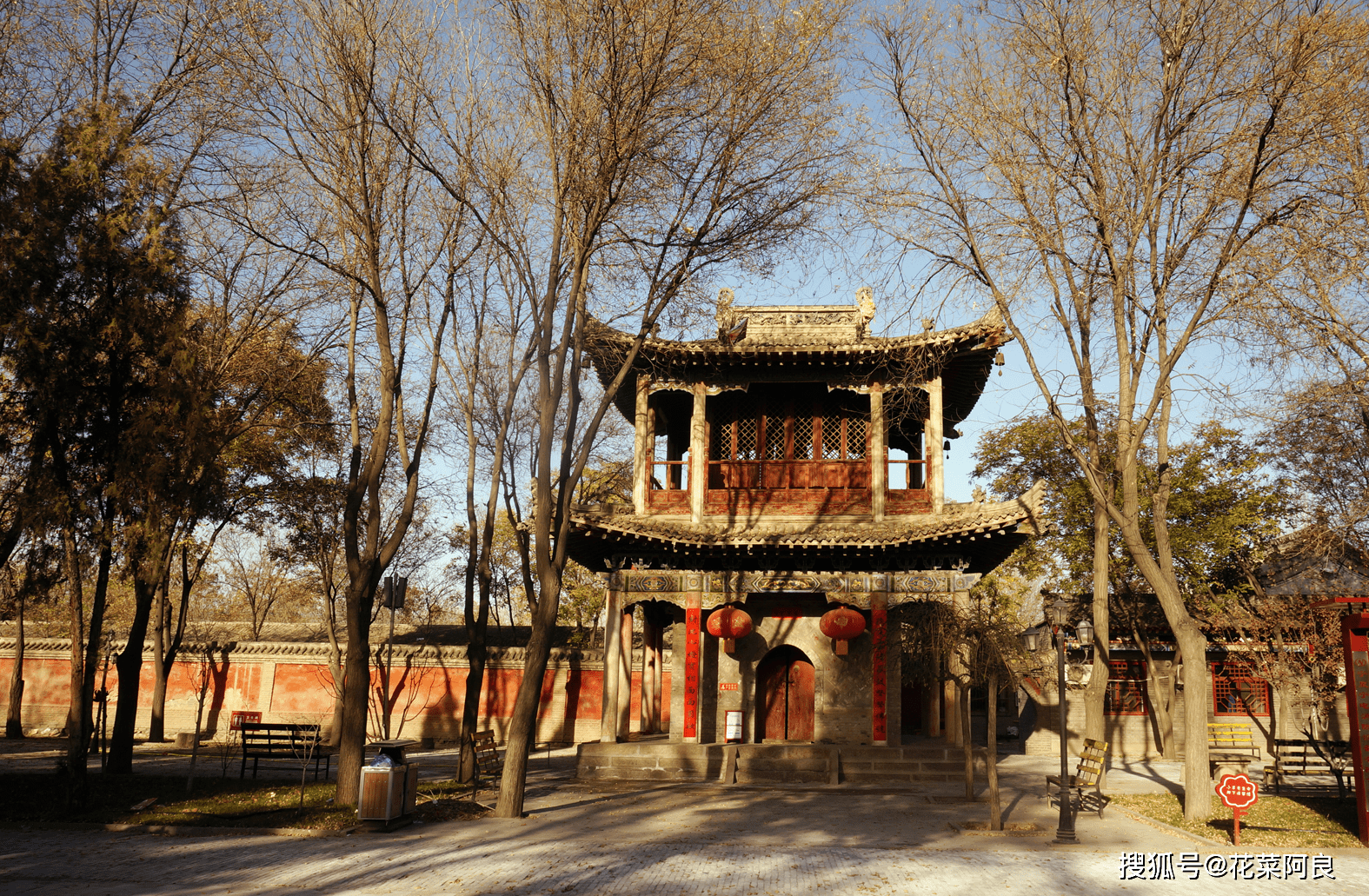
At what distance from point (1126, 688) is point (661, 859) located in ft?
59.1

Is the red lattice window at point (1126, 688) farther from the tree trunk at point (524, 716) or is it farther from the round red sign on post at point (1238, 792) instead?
the tree trunk at point (524, 716)

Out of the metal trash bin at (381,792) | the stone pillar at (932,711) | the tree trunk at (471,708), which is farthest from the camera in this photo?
the stone pillar at (932,711)

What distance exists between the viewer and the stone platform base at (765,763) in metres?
15.5

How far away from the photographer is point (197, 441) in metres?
11.6

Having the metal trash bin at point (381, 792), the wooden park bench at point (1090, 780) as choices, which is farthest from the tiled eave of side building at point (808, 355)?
the metal trash bin at point (381, 792)

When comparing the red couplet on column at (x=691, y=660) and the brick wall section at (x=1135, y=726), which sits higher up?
the red couplet on column at (x=691, y=660)

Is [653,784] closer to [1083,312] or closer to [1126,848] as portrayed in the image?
[1126,848]

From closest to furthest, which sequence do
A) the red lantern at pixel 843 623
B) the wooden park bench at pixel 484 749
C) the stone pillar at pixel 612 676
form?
the wooden park bench at pixel 484 749 < the red lantern at pixel 843 623 < the stone pillar at pixel 612 676

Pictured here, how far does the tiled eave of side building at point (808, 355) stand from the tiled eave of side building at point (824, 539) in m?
2.62

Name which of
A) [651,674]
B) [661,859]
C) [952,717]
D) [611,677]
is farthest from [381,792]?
[651,674]

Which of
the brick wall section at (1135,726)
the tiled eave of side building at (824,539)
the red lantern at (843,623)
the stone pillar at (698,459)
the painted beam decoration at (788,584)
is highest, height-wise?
the stone pillar at (698,459)

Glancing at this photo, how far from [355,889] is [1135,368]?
34.2ft

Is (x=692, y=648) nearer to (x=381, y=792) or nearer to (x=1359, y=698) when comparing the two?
(x=381, y=792)

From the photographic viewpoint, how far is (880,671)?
16203 millimetres
